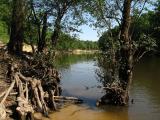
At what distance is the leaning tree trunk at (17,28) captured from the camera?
3453cm

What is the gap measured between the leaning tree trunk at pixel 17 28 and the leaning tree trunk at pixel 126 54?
12358mm

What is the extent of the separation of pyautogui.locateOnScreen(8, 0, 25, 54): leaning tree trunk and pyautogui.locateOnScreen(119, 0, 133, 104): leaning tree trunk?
40.5ft

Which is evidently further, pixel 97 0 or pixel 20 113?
pixel 97 0

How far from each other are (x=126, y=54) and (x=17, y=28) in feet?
43.3

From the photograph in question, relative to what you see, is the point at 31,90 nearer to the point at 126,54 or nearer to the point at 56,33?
the point at 126,54

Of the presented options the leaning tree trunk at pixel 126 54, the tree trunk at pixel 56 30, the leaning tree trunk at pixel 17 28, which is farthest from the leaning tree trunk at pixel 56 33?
the leaning tree trunk at pixel 126 54

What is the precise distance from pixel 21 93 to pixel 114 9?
9852mm

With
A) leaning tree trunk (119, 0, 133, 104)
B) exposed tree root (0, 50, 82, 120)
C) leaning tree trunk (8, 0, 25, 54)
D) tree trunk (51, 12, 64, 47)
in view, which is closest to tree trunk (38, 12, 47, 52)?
tree trunk (51, 12, 64, 47)

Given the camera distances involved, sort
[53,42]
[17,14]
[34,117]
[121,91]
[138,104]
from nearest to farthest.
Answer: [34,117]
[121,91]
[138,104]
[53,42]
[17,14]

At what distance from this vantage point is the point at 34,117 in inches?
749

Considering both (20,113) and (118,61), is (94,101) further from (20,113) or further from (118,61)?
(20,113)

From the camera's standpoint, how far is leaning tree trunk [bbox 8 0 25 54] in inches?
1359

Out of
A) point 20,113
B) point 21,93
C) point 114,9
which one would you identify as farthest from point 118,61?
point 20,113

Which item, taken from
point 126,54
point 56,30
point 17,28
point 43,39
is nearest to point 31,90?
point 126,54
